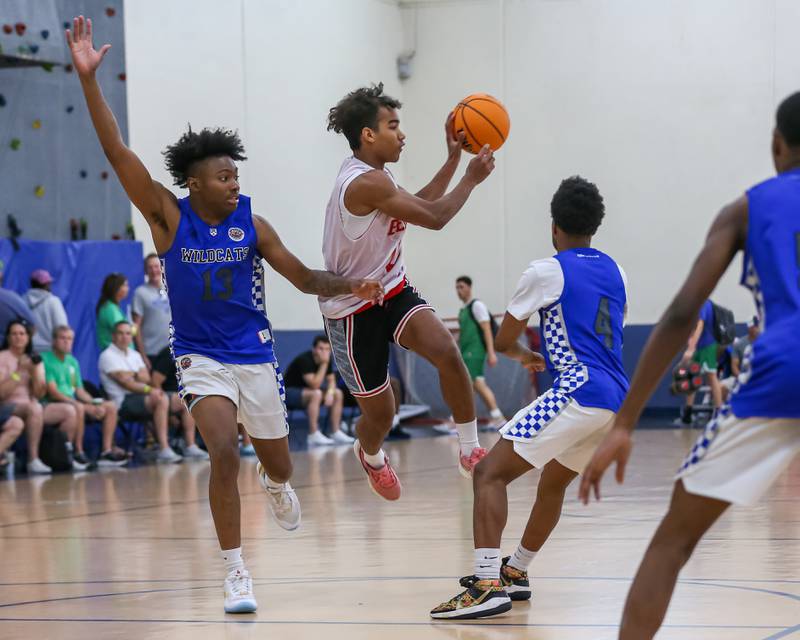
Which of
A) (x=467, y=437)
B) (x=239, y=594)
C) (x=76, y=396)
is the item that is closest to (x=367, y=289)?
(x=467, y=437)

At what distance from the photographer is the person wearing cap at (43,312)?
12.4 metres

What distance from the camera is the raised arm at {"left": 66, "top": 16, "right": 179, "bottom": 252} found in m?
5.27

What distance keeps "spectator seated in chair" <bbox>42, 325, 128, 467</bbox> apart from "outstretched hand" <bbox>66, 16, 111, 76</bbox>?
688 centimetres

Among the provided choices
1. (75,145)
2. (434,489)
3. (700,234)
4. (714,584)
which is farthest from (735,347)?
(714,584)

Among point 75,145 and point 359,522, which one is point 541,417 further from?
point 75,145

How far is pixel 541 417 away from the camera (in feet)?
15.9

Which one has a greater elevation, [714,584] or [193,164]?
[193,164]

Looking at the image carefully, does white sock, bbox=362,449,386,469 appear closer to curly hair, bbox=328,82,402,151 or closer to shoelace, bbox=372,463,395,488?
shoelace, bbox=372,463,395,488

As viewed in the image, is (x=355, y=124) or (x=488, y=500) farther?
(x=355, y=124)

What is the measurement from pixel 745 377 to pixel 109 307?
10.7m

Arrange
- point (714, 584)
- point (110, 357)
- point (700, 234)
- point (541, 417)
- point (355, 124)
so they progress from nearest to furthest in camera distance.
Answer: point (541, 417) < point (714, 584) < point (355, 124) < point (110, 357) < point (700, 234)

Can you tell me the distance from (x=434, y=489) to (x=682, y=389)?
695cm

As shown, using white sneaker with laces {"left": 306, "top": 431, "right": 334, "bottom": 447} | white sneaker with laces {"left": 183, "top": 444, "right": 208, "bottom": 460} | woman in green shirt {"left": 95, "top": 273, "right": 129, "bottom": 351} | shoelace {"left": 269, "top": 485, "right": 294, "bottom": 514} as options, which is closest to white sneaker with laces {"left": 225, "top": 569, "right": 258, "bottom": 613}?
shoelace {"left": 269, "top": 485, "right": 294, "bottom": 514}

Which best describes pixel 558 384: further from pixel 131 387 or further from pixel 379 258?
pixel 131 387
